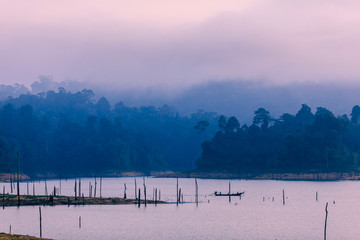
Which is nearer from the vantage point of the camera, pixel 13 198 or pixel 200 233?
pixel 200 233

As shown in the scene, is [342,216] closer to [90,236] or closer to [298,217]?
[298,217]

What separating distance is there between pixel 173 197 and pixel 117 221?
55652 mm

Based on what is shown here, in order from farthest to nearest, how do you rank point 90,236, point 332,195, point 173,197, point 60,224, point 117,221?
point 332,195 < point 173,197 < point 117,221 < point 60,224 < point 90,236

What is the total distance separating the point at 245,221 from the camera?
115 meters

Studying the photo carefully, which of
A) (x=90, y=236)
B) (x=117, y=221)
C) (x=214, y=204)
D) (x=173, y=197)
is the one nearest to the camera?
(x=90, y=236)

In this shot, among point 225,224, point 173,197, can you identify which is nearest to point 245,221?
point 225,224

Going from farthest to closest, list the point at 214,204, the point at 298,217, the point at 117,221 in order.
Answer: the point at 214,204, the point at 298,217, the point at 117,221

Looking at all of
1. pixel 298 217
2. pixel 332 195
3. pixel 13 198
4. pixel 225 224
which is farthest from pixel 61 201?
pixel 332 195

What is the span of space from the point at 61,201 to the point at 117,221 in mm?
19495

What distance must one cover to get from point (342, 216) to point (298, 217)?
10.2 metres

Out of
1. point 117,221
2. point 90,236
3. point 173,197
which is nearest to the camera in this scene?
point 90,236

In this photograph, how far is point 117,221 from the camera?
11262 centimetres

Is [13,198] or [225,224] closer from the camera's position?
[225,224]

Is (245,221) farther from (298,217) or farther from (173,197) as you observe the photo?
(173,197)
